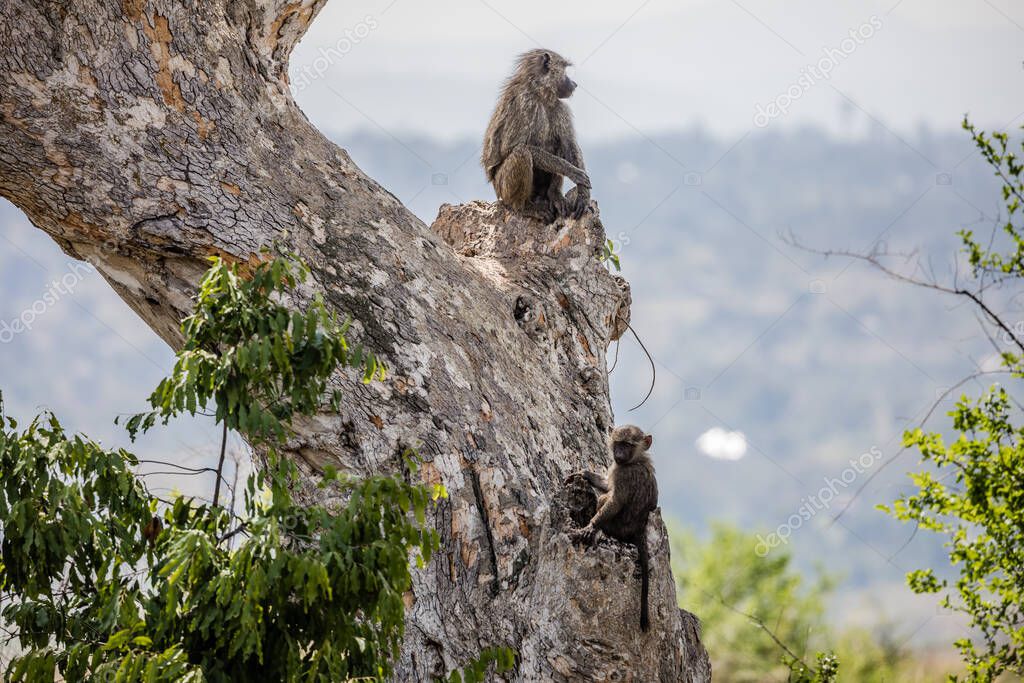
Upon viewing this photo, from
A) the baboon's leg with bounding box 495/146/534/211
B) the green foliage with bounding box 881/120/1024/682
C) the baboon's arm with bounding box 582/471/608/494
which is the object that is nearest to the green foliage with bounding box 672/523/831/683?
the green foliage with bounding box 881/120/1024/682

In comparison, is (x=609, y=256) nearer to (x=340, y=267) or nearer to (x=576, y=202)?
(x=576, y=202)

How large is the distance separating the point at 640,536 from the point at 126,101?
2864 mm

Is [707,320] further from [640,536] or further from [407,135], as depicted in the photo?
[640,536]

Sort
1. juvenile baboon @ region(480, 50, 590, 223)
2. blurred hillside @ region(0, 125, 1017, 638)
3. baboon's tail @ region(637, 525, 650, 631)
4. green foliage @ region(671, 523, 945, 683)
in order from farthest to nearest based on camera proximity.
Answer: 1. blurred hillside @ region(0, 125, 1017, 638)
2. green foliage @ region(671, 523, 945, 683)
3. juvenile baboon @ region(480, 50, 590, 223)
4. baboon's tail @ region(637, 525, 650, 631)

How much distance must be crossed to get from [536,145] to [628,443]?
265 centimetres

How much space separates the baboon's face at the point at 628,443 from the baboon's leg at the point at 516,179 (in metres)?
1.99

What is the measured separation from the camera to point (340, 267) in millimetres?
4863

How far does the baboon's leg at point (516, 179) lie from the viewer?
21.6ft

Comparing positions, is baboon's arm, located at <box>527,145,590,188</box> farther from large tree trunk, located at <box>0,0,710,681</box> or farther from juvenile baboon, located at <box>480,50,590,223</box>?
large tree trunk, located at <box>0,0,710,681</box>

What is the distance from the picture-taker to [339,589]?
296cm

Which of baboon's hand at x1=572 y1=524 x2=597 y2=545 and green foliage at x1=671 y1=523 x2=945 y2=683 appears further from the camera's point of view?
green foliage at x1=671 y1=523 x2=945 y2=683

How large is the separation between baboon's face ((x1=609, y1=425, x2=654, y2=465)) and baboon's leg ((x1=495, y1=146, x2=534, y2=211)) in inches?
78.2

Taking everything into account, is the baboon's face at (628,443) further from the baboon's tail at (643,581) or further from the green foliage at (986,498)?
the green foliage at (986,498)

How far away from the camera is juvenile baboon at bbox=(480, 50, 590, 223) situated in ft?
21.6
